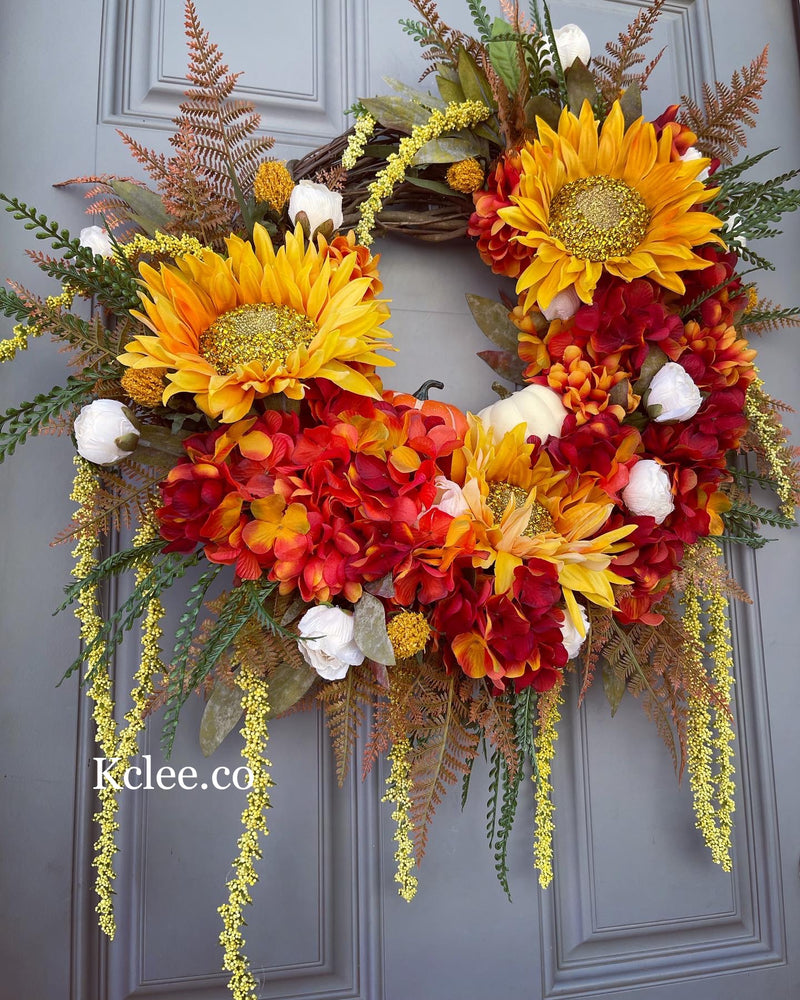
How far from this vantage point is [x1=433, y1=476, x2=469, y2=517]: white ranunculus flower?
0.71m

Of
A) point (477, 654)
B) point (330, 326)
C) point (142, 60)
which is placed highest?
point (142, 60)

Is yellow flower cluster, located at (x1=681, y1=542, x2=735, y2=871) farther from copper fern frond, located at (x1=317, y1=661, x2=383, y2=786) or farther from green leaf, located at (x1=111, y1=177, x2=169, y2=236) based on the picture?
green leaf, located at (x1=111, y1=177, x2=169, y2=236)

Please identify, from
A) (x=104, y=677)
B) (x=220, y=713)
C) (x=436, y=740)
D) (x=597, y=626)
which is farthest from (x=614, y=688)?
(x=104, y=677)

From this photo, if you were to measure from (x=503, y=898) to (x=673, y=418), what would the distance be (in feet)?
2.02

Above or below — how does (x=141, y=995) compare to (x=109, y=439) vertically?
below

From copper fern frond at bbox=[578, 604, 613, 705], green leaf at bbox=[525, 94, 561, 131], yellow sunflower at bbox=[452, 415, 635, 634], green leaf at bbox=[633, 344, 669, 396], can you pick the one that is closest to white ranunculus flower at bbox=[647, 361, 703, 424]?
green leaf at bbox=[633, 344, 669, 396]

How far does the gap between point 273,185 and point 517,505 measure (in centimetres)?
42

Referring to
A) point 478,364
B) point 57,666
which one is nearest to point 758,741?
point 478,364

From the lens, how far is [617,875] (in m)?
0.94

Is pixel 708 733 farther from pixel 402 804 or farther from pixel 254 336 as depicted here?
pixel 254 336

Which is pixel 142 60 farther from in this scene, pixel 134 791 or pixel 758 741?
pixel 758 741

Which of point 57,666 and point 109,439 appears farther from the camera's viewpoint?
point 57,666

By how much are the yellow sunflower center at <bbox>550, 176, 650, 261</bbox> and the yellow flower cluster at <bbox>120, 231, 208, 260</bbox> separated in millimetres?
390

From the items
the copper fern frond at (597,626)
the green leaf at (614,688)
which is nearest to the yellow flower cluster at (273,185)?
the copper fern frond at (597,626)
